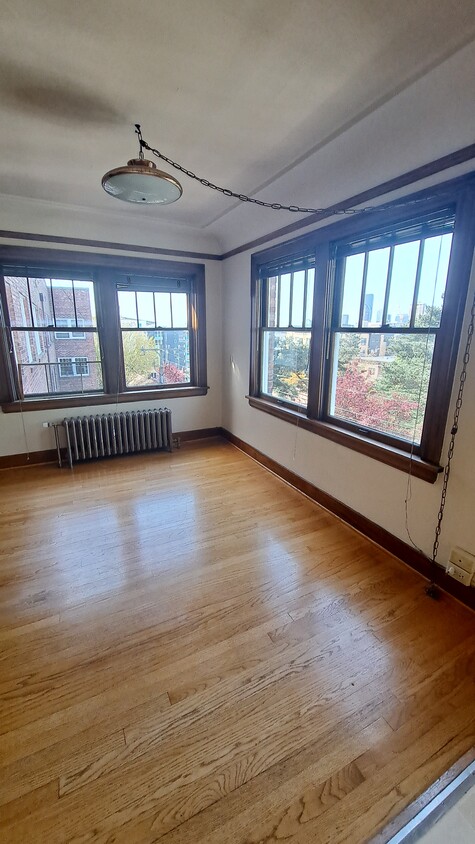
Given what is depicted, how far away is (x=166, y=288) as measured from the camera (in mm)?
4230

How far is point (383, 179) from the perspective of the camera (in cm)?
214

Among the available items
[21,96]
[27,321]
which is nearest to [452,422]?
[21,96]

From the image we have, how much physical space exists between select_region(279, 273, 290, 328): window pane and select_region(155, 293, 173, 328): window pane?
157cm

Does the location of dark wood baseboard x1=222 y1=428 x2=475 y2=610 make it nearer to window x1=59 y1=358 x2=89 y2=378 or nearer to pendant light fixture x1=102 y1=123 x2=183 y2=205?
window x1=59 y1=358 x2=89 y2=378

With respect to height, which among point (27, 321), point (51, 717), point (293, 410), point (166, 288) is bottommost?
point (51, 717)

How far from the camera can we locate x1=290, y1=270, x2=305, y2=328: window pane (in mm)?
3099

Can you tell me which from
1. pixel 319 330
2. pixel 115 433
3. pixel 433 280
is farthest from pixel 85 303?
pixel 433 280

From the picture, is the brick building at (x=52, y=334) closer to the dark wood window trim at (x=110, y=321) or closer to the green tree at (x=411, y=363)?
the dark wood window trim at (x=110, y=321)

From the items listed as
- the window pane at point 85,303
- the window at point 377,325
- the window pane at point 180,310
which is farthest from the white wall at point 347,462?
the window pane at point 85,303

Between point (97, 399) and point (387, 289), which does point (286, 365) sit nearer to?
point (387, 289)

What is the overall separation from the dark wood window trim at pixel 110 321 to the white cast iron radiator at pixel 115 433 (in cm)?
23

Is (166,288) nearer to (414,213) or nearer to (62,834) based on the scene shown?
(414,213)

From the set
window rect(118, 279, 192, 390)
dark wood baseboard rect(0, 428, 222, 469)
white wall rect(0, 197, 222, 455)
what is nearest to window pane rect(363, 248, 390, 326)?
white wall rect(0, 197, 222, 455)

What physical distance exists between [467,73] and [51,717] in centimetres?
321
